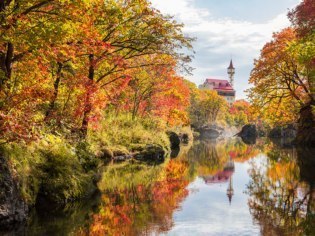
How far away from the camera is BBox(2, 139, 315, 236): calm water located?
32.9 feet

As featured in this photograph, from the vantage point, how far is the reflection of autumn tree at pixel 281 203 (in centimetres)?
1017

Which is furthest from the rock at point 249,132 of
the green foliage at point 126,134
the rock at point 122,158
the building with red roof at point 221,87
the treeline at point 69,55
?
the rock at point 122,158

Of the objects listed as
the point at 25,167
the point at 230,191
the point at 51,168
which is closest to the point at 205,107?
the point at 230,191

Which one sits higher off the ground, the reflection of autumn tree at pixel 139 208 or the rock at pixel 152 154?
the rock at pixel 152 154

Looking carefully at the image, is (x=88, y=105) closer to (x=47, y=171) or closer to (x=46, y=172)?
(x=47, y=171)

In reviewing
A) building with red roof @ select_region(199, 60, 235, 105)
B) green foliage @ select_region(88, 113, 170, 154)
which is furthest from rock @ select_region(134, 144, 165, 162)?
building with red roof @ select_region(199, 60, 235, 105)

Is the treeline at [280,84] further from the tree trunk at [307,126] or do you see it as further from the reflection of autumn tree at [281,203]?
the reflection of autumn tree at [281,203]

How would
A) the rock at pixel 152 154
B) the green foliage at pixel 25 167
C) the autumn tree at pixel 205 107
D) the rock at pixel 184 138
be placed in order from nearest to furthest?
the green foliage at pixel 25 167 → the rock at pixel 152 154 → the rock at pixel 184 138 → the autumn tree at pixel 205 107

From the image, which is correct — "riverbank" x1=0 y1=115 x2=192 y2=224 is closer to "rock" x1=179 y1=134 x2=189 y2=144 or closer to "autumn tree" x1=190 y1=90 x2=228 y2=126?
"rock" x1=179 y1=134 x2=189 y2=144

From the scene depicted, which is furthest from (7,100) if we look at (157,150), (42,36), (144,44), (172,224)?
(157,150)

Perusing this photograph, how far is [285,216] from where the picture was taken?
11.2 meters

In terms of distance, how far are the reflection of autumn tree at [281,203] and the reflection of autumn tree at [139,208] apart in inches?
101

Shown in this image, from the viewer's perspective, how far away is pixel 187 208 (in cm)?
1255

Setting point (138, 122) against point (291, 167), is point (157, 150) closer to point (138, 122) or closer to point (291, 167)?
point (138, 122)
